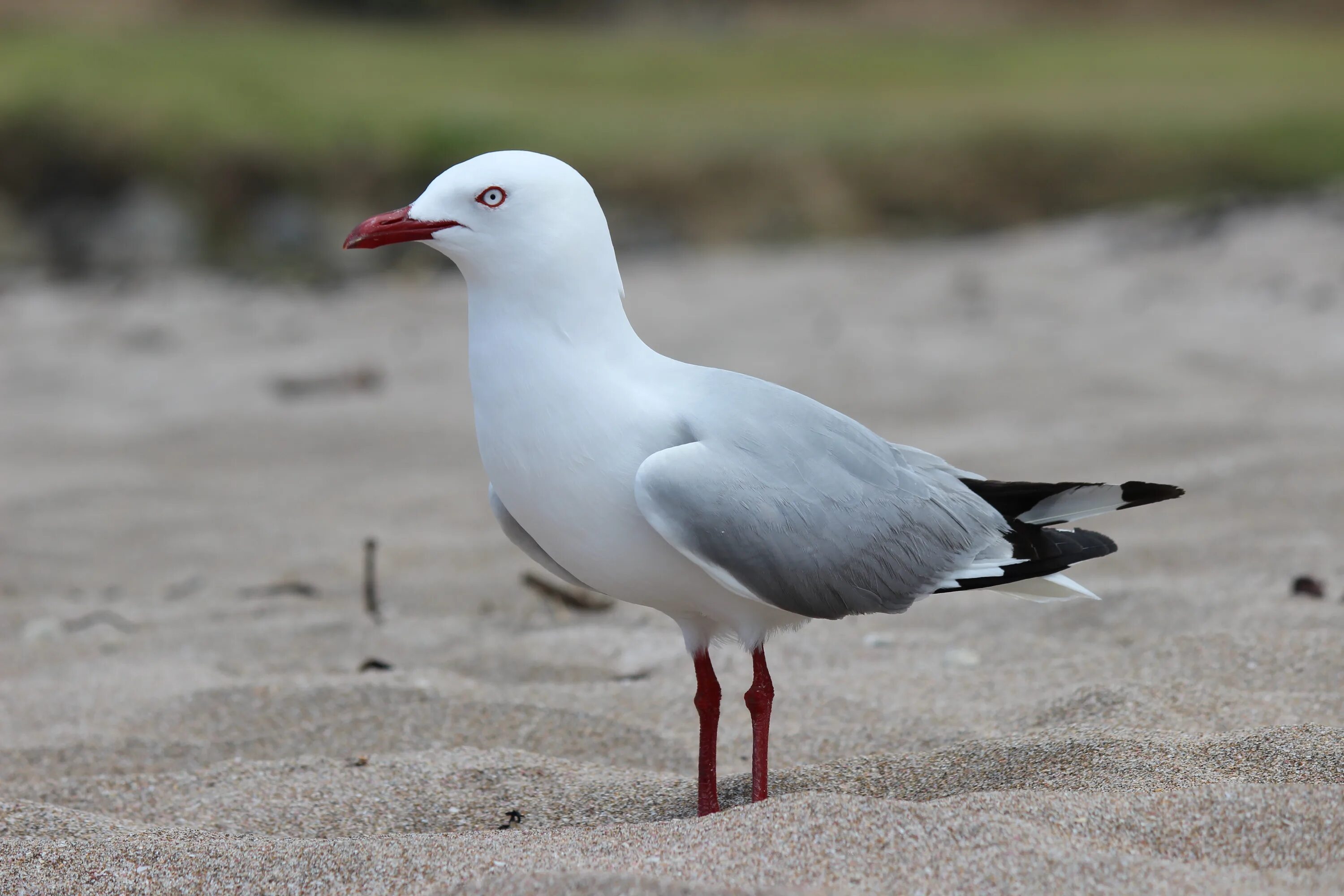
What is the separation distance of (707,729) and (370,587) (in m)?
1.61

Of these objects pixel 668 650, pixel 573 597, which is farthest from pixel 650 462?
pixel 573 597

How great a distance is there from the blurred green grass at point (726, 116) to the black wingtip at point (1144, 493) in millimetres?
8190

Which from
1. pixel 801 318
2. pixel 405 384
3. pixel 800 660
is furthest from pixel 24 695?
pixel 801 318

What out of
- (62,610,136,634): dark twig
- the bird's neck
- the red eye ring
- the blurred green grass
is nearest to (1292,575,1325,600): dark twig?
the bird's neck

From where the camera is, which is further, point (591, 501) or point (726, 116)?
point (726, 116)

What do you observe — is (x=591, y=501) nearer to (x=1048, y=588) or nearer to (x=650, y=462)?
(x=650, y=462)

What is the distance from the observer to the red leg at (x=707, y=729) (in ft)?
7.59

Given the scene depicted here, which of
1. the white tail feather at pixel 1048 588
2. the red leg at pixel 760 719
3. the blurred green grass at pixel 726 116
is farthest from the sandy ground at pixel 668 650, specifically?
the blurred green grass at pixel 726 116

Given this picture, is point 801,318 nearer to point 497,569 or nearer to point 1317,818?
point 497,569

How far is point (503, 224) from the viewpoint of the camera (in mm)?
2182

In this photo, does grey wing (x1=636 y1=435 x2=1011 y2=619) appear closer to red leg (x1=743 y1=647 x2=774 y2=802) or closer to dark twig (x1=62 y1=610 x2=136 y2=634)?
red leg (x1=743 y1=647 x2=774 y2=802)

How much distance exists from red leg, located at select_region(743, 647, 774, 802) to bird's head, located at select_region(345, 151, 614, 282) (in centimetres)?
73

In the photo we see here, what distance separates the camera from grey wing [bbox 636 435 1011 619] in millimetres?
2090

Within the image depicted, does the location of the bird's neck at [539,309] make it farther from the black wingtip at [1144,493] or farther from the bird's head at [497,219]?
the black wingtip at [1144,493]
